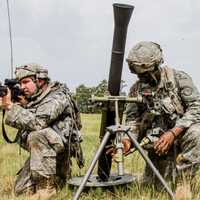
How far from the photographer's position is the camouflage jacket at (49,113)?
Result: 732 cm

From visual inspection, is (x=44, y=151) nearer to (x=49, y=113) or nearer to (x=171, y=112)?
(x=49, y=113)

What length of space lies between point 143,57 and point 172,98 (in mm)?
625

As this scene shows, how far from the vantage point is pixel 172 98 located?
744 centimetres

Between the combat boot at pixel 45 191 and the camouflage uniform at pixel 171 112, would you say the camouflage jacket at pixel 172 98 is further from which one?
the combat boot at pixel 45 191

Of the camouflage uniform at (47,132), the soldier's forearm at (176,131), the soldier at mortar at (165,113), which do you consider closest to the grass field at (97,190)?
the camouflage uniform at (47,132)

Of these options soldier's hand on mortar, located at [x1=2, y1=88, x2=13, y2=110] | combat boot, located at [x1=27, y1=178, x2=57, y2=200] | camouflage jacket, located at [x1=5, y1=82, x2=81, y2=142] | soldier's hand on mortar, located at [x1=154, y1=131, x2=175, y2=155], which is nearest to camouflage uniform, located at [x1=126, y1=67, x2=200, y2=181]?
soldier's hand on mortar, located at [x1=154, y1=131, x2=175, y2=155]

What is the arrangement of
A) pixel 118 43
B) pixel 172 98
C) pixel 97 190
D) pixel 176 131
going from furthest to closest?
pixel 172 98
pixel 97 190
pixel 176 131
pixel 118 43

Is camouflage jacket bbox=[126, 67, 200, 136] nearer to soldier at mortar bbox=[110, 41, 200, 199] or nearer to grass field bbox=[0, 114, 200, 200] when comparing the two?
soldier at mortar bbox=[110, 41, 200, 199]

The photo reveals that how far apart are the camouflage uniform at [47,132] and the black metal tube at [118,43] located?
0.86m

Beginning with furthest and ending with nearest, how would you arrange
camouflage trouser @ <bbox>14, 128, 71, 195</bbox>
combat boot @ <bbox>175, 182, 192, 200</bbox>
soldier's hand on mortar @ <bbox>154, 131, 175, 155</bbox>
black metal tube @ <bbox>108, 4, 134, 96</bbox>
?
camouflage trouser @ <bbox>14, 128, 71, 195</bbox>, soldier's hand on mortar @ <bbox>154, 131, 175, 155</bbox>, combat boot @ <bbox>175, 182, 192, 200</bbox>, black metal tube @ <bbox>108, 4, 134, 96</bbox>

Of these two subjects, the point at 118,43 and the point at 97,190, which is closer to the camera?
the point at 118,43

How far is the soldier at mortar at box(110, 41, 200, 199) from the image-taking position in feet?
23.5

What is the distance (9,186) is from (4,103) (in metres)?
1.24

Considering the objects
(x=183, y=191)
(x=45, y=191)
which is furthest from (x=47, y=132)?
(x=183, y=191)
